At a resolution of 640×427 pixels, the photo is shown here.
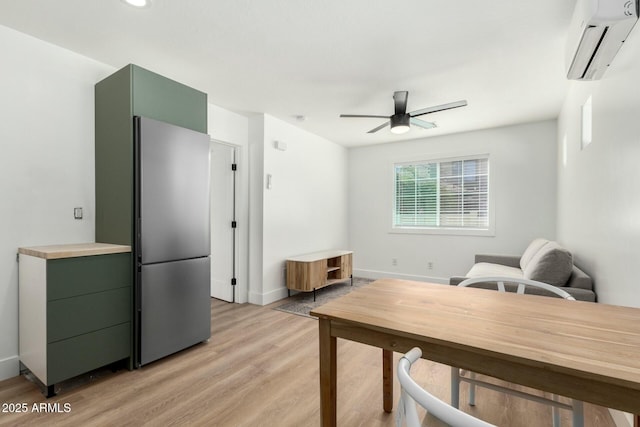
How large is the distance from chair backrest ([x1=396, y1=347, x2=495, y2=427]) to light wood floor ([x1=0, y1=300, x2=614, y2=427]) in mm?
1250

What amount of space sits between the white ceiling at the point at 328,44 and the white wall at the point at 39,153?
0.64 feet


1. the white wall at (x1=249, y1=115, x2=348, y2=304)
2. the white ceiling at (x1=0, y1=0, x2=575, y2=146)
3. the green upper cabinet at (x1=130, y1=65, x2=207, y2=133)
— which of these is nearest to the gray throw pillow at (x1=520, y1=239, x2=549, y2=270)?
the white ceiling at (x1=0, y1=0, x2=575, y2=146)

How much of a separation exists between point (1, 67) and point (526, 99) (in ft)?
15.8

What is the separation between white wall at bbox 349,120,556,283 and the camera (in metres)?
4.36

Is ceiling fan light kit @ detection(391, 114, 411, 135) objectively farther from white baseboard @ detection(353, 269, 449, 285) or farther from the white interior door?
white baseboard @ detection(353, 269, 449, 285)

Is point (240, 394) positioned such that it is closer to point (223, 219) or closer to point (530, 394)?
point (530, 394)

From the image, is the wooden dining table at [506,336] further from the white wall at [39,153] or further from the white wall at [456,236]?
the white wall at [456,236]

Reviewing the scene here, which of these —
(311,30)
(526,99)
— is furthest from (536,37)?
(311,30)

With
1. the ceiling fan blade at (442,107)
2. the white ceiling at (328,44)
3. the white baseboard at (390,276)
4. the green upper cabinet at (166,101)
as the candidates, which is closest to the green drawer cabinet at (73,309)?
the green upper cabinet at (166,101)

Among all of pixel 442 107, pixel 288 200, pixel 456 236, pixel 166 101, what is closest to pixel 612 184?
A: pixel 442 107

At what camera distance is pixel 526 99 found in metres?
3.52

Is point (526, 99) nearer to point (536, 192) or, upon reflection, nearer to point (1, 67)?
point (536, 192)

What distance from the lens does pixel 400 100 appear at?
3.28m

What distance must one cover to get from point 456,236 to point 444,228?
0.23 metres
